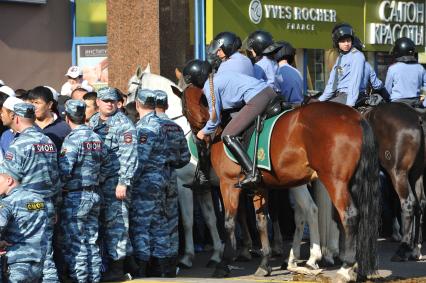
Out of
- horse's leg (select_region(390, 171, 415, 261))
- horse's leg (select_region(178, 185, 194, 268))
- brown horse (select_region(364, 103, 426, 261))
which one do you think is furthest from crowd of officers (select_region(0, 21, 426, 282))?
horse's leg (select_region(390, 171, 415, 261))

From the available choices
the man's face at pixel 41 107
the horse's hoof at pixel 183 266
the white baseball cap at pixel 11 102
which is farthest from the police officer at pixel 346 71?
the white baseball cap at pixel 11 102

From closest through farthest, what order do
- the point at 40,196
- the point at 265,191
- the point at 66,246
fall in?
the point at 40,196
the point at 66,246
the point at 265,191

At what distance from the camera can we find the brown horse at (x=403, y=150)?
44.1ft

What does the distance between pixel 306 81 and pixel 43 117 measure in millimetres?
11075

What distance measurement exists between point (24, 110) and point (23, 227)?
45.4 inches

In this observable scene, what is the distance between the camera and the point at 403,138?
13461 millimetres

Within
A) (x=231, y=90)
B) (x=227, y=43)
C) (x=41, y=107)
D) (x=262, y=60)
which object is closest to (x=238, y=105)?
(x=231, y=90)

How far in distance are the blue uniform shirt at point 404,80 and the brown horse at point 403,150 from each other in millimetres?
1843

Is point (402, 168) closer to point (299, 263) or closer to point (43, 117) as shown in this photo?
point (299, 263)

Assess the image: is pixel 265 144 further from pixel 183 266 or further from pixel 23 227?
pixel 23 227

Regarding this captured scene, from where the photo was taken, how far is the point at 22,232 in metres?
9.84

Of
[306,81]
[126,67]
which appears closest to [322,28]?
[306,81]

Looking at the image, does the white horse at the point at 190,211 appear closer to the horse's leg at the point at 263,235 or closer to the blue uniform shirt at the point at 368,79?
the horse's leg at the point at 263,235

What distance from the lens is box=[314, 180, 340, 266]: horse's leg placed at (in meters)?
13.1
